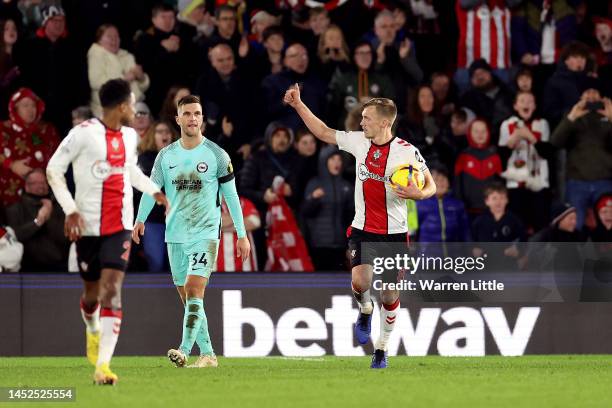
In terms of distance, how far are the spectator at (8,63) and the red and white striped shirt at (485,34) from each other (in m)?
5.84

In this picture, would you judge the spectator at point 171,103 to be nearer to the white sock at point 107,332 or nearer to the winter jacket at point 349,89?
the winter jacket at point 349,89

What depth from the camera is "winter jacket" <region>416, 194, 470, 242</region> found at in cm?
1764

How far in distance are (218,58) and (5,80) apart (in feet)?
8.76

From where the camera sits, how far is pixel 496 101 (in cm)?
1930

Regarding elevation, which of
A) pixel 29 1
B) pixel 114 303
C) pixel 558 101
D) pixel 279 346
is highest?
pixel 29 1

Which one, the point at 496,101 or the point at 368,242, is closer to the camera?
the point at 368,242

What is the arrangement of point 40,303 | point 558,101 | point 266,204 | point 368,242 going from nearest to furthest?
point 368,242 → point 40,303 → point 266,204 → point 558,101

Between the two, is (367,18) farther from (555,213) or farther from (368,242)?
(368,242)

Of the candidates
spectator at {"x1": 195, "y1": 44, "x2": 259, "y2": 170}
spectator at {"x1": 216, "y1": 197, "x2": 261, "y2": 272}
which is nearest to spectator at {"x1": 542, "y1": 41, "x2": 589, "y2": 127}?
spectator at {"x1": 195, "y1": 44, "x2": 259, "y2": 170}

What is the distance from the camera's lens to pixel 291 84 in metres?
18.8

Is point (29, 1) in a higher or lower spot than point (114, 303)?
higher

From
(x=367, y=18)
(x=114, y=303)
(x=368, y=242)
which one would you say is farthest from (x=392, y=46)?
(x=114, y=303)

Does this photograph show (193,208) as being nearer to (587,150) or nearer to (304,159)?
(304,159)

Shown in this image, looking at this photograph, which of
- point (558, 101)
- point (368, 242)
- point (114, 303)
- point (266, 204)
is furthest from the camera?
point (558, 101)
